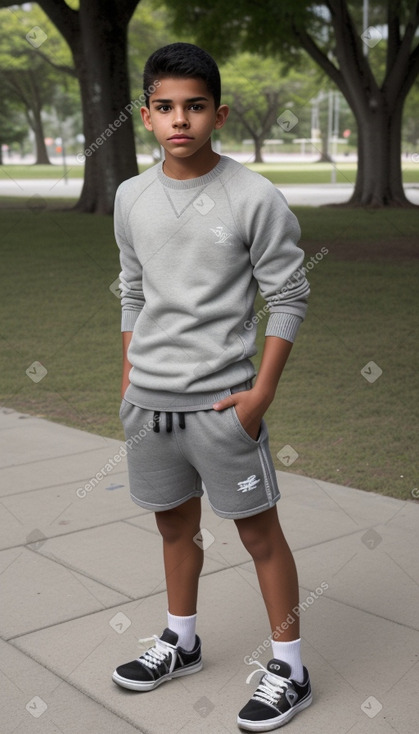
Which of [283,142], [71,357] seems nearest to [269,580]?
[71,357]

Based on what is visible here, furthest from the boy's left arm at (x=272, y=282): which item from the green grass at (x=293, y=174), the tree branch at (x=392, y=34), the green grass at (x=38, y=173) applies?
the green grass at (x=38, y=173)

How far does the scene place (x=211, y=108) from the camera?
2518 millimetres

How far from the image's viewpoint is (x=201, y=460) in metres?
2.62

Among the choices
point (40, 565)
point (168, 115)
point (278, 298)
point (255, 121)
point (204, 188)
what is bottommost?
point (255, 121)

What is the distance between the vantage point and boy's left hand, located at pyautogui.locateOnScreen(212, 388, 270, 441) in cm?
251

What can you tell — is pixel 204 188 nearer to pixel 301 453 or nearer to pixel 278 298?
pixel 278 298

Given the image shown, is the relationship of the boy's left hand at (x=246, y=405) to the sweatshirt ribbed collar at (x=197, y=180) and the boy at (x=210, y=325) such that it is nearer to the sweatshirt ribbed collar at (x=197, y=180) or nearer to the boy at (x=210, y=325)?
the boy at (x=210, y=325)

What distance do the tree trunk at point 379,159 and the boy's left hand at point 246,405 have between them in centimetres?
2117

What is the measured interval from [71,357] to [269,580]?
551cm

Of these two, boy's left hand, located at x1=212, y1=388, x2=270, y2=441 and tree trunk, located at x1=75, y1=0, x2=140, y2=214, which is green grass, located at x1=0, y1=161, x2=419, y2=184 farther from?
boy's left hand, located at x1=212, y1=388, x2=270, y2=441

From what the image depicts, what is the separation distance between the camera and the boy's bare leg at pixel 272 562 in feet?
8.72

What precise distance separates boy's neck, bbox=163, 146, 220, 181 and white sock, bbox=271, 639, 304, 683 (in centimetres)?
126

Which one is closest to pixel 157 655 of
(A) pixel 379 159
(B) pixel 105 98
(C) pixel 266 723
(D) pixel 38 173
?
(C) pixel 266 723

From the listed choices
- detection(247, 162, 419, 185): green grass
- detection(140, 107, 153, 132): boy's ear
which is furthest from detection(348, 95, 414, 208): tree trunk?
detection(140, 107, 153, 132): boy's ear
